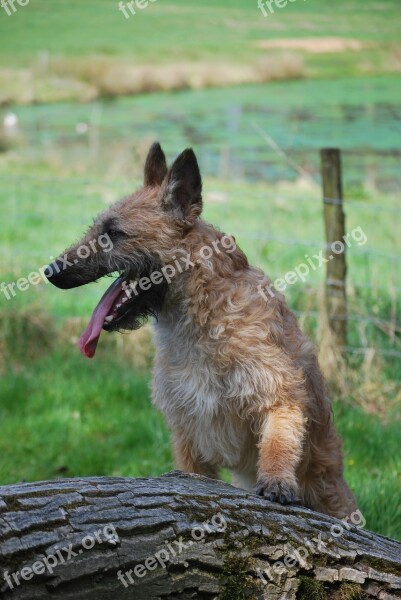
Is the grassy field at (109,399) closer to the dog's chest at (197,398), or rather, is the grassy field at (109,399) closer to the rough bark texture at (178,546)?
the dog's chest at (197,398)

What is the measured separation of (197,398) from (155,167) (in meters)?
1.17

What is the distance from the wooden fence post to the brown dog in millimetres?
3407

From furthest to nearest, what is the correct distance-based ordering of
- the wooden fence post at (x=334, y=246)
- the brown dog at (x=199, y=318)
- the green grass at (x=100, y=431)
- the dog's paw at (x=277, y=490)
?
the wooden fence post at (x=334, y=246)
the green grass at (x=100, y=431)
the brown dog at (x=199, y=318)
the dog's paw at (x=277, y=490)

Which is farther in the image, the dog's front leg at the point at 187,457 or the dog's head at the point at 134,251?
the dog's front leg at the point at 187,457

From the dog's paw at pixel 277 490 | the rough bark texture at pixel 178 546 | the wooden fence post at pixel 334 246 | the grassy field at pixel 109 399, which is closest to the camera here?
the rough bark texture at pixel 178 546

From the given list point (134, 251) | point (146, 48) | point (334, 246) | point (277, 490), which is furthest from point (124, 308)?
point (146, 48)

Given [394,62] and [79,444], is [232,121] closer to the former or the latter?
[394,62]

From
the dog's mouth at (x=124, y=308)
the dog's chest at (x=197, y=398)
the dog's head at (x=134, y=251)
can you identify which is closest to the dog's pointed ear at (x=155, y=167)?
the dog's head at (x=134, y=251)

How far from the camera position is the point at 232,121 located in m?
17.3

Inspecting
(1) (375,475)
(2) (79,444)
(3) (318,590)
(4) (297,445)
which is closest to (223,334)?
(4) (297,445)

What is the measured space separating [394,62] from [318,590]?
14480 millimetres

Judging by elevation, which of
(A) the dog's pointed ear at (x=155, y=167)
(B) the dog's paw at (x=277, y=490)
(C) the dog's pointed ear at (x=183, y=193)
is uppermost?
(A) the dog's pointed ear at (x=155, y=167)

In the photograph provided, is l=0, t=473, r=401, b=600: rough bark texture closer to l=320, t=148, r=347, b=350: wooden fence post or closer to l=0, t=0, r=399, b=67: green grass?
l=320, t=148, r=347, b=350: wooden fence post

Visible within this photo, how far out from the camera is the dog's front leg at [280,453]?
3.76m
